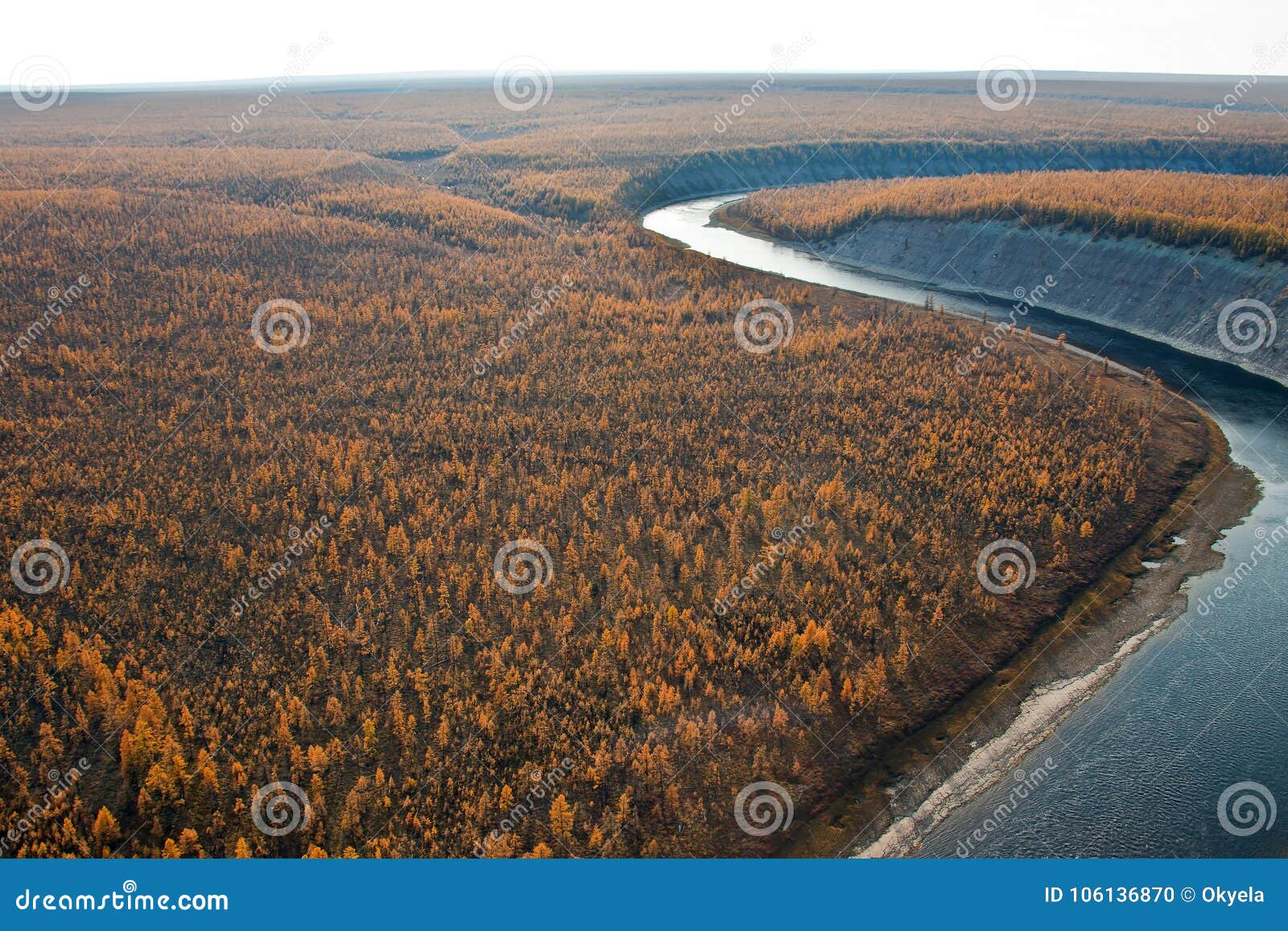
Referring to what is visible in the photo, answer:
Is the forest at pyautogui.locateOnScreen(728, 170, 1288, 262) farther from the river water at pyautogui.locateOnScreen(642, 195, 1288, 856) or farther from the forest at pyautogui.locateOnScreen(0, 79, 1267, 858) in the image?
the river water at pyautogui.locateOnScreen(642, 195, 1288, 856)

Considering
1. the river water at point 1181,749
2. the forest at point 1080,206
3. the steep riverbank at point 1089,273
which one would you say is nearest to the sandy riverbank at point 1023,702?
the river water at point 1181,749

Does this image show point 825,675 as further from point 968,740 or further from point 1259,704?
point 1259,704

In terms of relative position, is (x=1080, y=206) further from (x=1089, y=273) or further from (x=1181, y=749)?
(x=1181, y=749)

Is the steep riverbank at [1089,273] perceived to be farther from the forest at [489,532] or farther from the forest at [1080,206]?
the forest at [489,532]

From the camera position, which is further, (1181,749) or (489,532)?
(489,532)

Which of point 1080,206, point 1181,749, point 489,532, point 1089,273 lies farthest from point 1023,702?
point 1080,206

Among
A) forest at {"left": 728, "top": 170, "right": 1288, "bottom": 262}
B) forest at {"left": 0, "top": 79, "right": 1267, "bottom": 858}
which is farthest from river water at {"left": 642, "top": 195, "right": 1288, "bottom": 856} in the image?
forest at {"left": 728, "top": 170, "right": 1288, "bottom": 262}
